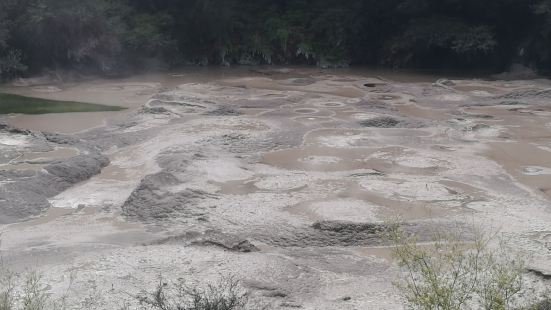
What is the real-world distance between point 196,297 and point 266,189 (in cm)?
380

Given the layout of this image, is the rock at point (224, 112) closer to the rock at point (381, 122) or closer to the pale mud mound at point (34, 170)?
the rock at point (381, 122)

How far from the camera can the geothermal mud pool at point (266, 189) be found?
5738 mm

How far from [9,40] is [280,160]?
495 inches

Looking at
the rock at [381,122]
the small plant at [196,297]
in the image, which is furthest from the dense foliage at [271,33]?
the small plant at [196,297]

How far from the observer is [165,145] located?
34.0 ft

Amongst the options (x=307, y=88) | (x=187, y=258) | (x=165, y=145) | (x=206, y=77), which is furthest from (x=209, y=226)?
(x=206, y=77)

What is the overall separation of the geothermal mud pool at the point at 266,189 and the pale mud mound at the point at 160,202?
3cm

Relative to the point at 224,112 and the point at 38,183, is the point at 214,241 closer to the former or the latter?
the point at 38,183

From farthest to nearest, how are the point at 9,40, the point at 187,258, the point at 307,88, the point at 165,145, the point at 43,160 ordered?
the point at 9,40 < the point at 307,88 < the point at 165,145 < the point at 43,160 < the point at 187,258

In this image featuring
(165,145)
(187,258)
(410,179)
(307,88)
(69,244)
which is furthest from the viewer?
(307,88)

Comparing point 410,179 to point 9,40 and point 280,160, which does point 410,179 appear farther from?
point 9,40

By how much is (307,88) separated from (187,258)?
11.4 m

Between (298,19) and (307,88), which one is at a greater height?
(298,19)

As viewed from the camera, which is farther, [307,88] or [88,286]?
[307,88]
